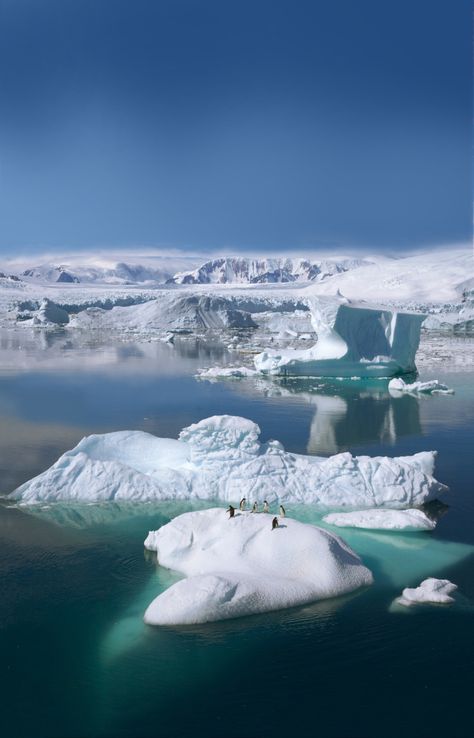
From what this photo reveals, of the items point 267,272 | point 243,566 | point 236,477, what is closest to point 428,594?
point 243,566

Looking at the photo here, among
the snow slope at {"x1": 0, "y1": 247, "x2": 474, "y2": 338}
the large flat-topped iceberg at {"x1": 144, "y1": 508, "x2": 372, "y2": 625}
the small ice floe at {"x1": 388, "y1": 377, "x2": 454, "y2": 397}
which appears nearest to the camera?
the large flat-topped iceberg at {"x1": 144, "y1": 508, "x2": 372, "y2": 625}

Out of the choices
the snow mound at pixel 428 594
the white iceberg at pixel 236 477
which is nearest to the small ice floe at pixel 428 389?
the white iceberg at pixel 236 477

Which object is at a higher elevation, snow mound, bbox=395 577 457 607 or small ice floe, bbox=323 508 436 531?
small ice floe, bbox=323 508 436 531

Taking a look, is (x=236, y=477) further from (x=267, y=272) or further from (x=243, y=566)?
(x=267, y=272)

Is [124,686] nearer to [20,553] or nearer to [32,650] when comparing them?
[32,650]

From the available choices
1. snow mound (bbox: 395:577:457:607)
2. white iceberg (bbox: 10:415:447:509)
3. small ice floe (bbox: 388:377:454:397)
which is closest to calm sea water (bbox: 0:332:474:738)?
snow mound (bbox: 395:577:457:607)

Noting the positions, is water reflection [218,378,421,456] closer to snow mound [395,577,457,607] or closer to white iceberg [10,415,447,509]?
white iceberg [10,415,447,509]
